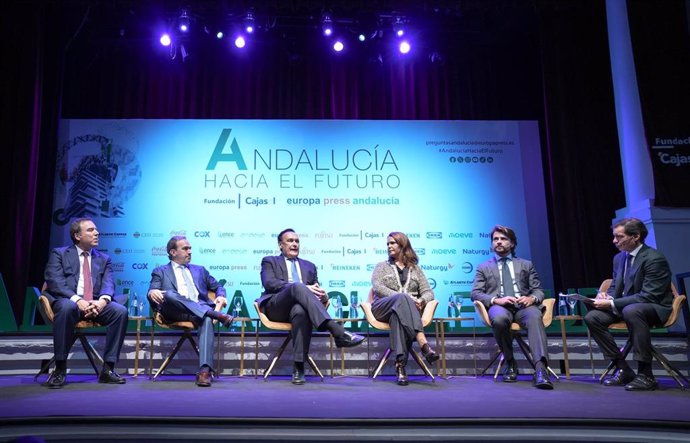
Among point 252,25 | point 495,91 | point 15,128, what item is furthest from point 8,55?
point 495,91

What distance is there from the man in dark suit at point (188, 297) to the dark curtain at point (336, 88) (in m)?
3.23

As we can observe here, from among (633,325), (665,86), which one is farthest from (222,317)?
(665,86)

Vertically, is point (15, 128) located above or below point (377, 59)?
below

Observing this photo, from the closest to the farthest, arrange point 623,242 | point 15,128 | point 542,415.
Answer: point 542,415 → point 623,242 → point 15,128

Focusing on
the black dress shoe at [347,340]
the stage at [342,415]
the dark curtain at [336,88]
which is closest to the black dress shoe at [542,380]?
the stage at [342,415]

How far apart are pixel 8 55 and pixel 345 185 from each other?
4387 millimetres

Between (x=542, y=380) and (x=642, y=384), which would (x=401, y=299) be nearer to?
(x=542, y=380)

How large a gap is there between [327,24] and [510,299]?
14.1 feet

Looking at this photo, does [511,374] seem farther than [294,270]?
No

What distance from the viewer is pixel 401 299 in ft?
14.4

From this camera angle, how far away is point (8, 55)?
713 centimetres

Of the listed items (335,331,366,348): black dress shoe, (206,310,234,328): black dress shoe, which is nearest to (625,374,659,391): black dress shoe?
(335,331,366,348): black dress shoe

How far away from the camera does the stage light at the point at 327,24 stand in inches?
280

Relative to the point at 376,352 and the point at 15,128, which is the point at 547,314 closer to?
the point at 376,352
